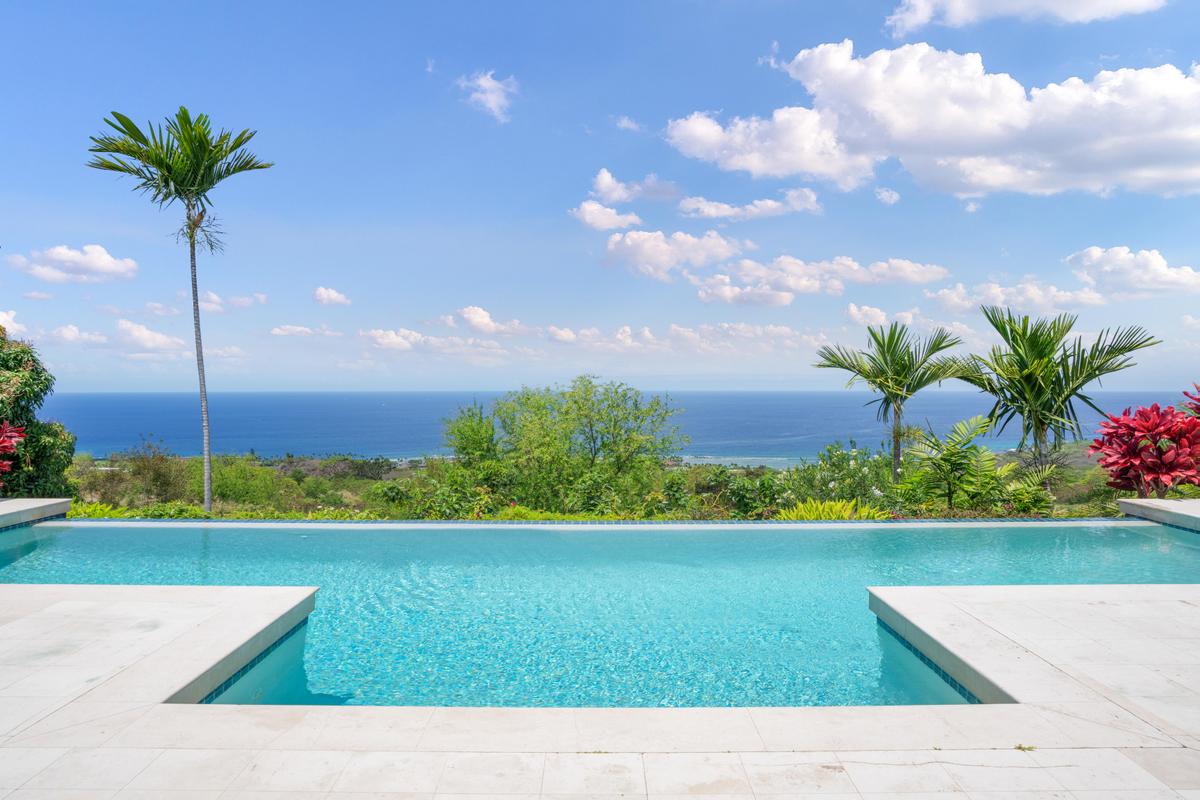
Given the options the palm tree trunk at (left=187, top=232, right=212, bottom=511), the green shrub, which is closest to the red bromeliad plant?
the palm tree trunk at (left=187, top=232, right=212, bottom=511)

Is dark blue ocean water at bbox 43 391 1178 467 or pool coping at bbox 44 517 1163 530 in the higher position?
pool coping at bbox 44 517 1163 530

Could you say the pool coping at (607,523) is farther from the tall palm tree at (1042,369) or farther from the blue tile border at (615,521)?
the tall palm tree at (1042,369)

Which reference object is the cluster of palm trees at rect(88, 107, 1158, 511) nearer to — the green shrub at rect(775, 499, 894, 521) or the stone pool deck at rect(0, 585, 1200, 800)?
the green shrub at rect(775, 499, 894, 521)

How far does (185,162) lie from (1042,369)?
11351 millimetres

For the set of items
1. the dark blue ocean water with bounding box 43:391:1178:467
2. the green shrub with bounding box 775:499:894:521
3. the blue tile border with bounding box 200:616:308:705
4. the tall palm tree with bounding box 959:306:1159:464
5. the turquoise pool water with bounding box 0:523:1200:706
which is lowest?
the dark blue ocean water with bounding box 43:391:1178:467

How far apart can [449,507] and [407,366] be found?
102ft

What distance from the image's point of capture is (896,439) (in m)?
9.70

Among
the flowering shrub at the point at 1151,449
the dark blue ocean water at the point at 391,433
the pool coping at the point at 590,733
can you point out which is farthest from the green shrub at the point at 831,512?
the dark blue ocean water at the point at 391,433

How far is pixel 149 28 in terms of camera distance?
12.4 metres

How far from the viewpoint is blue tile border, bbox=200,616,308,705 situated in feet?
11.5

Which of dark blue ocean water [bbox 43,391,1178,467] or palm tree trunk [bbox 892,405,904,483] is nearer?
palm tree trunk [bbox 892,405,904,483]

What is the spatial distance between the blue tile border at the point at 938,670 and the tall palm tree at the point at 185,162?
8.38 metres

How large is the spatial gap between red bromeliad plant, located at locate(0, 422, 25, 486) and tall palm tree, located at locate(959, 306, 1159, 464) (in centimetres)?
1177

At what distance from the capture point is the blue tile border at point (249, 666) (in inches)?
138
